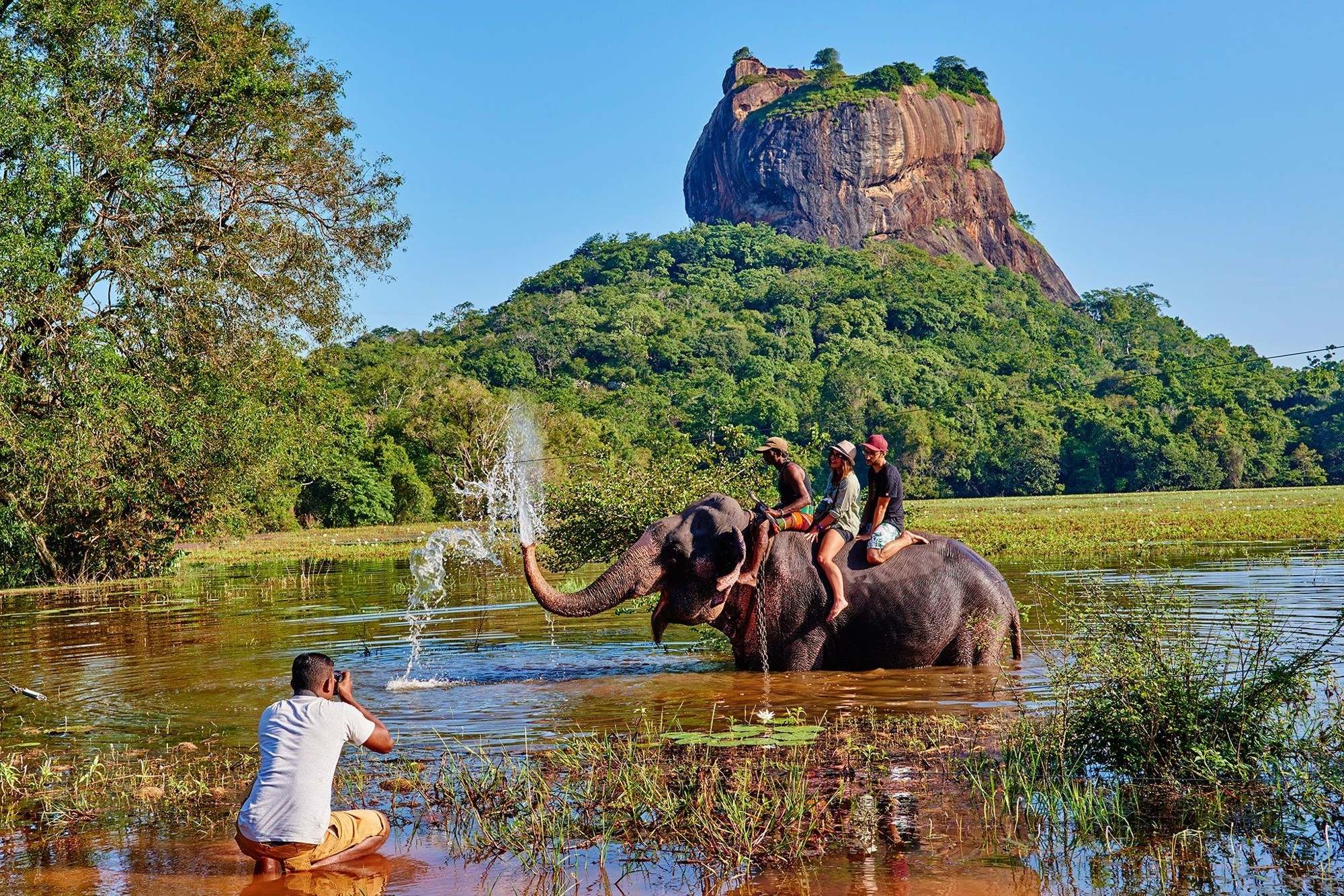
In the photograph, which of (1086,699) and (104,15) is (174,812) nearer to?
(1086,699)

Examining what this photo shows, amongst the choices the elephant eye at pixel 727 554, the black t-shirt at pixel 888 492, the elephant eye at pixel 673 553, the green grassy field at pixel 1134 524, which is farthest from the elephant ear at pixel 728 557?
the green grassy field at pixel 1134 524

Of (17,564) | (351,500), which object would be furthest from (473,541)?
(351,500)

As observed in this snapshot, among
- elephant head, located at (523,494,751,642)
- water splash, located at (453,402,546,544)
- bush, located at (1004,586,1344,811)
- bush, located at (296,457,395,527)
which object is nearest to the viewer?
bush, located at (1004,586,1344,811)

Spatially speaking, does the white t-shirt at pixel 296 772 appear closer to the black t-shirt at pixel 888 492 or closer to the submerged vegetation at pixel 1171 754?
the submerged vegetation at pixel 1171 754

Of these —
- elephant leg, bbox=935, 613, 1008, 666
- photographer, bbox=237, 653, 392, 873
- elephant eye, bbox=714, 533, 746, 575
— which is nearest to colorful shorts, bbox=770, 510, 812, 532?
elephant eye, bbox=714, 533, 746, 575

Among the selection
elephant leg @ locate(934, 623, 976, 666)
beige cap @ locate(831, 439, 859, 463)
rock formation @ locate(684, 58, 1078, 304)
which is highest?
rock formation @ locate(684, 58, 1078, 304)

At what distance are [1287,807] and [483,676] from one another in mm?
8093

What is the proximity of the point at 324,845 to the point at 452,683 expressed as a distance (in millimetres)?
5916

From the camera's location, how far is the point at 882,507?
38.8ft

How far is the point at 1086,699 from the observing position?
8.48 meters

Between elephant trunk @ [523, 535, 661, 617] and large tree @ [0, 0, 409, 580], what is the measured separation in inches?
497

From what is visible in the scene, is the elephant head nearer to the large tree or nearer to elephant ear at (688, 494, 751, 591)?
elephant ear at (688, 494, 751, 591)

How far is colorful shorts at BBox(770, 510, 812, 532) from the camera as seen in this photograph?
11688mm

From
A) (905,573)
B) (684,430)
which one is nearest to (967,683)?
(905,573)
